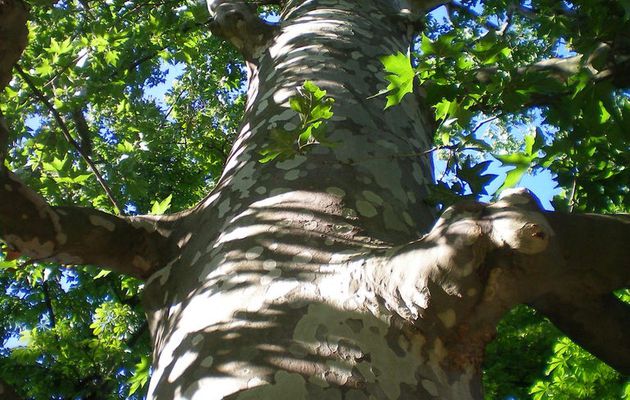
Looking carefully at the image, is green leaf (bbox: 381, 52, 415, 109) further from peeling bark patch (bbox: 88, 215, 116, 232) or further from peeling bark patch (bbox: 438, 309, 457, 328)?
peeling bark patch (bbox: 88, 215, 116, 232)

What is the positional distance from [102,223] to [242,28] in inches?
74.8

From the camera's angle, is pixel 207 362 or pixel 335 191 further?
pixel 335 191

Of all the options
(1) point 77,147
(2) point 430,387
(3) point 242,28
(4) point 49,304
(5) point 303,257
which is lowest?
(2) point 430,387

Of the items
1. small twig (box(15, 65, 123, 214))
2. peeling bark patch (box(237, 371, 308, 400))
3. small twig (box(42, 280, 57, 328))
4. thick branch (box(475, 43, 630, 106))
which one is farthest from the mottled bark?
small twig (box(42, 280, 57, 328))

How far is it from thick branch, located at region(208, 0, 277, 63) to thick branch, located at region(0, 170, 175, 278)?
161 cm

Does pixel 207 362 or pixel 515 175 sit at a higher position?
pixel 515 175

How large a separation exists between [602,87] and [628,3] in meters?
0.52

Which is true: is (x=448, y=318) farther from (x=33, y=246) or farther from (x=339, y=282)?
(x=33, y=246)

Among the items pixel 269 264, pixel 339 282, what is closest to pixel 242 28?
pixel 269 264

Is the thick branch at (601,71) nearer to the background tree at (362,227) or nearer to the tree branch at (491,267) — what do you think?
the background tree at (362,227)

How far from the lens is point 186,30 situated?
5609 millimetres

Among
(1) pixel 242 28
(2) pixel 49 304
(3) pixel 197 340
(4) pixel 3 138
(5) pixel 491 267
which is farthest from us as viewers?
(2) pixel 49 304

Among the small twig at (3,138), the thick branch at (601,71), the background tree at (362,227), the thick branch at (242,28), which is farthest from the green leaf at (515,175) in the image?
the thick branch at (242,28)

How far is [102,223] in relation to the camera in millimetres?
2256
